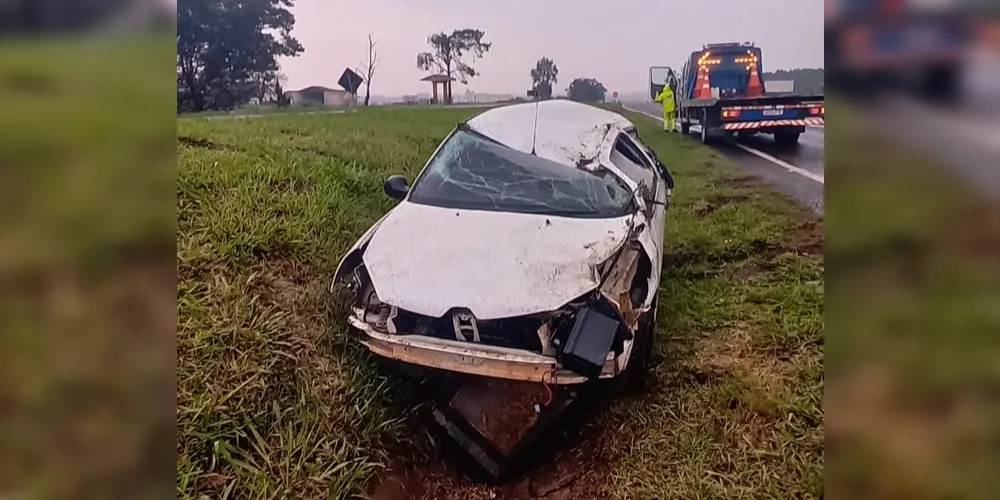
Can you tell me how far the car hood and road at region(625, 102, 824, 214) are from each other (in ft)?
1.11

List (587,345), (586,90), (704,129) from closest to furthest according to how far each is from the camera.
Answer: (587,345) → (586,90) → (704,129)

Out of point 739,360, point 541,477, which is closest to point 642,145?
point 739,360

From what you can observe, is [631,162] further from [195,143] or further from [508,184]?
[195,143]

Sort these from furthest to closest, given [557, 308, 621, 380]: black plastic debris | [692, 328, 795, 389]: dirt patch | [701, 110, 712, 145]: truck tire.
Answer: [701, 110, 712, 145]: truck tire, [692, 328, 795, 389]: dirt patch, [557, 308, 621, 380]: black plastic debris

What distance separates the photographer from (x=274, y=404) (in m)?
1.24

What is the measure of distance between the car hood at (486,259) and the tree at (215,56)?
47cm

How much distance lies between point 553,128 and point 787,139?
1.70ft

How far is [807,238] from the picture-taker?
1.33m

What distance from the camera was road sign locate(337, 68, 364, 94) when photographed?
1.32 metres
